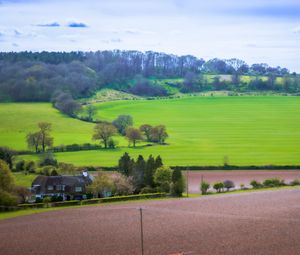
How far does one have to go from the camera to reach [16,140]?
76250 millimetres

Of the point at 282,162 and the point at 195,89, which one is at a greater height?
the point at 195,89

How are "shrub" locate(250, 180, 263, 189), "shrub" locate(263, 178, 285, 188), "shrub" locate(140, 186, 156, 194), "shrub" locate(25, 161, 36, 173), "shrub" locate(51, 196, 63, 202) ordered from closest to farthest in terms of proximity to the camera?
"shrub" locate(51, 196, 63, 202)
"shrub" locate(140, 186, 156, 194)
"shrub" locate(250, 180, 263, 189)
"shrub" locate(263, 178, 285, 188)
"shrub" locate(25, 161, 36, 173)

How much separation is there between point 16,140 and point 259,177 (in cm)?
3432

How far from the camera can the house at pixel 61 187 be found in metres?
46.3

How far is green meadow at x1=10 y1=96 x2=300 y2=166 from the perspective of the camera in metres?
66.8

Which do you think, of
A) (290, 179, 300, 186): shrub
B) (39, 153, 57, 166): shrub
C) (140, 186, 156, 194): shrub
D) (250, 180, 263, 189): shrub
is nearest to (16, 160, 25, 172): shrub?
(39, 153, 57, 166): shrub

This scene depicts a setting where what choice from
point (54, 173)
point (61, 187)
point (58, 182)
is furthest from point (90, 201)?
point (54, 173)

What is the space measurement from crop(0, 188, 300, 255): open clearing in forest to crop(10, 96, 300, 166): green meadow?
25.3m

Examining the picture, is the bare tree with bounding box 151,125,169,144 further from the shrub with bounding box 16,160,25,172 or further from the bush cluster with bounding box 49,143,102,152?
the shrub with bounding box 16,160,25,172

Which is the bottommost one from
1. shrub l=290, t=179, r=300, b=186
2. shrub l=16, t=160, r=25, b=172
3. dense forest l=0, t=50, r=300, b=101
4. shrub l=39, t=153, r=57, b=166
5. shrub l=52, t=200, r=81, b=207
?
shrub l=52, t=200, r=81, b=207

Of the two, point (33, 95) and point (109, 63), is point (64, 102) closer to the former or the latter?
point (33, 95)

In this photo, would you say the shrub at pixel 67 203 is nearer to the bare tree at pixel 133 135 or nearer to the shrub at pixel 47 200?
the shrub at pixel 47 200

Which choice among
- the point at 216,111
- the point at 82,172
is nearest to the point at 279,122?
the point at 216,111

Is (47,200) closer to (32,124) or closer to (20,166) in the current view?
(20,166)
